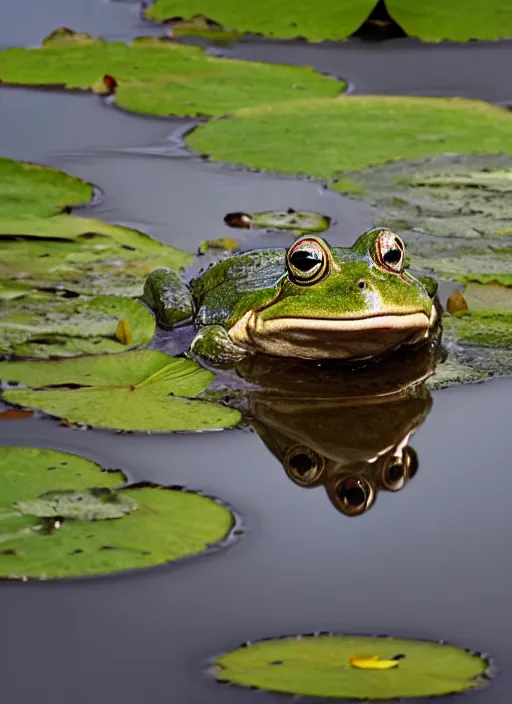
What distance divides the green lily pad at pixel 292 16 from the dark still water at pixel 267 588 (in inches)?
346

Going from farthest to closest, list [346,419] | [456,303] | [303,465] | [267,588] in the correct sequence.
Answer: [456,303], [346,419], [303,465], [267,588]

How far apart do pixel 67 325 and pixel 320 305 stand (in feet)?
4.22

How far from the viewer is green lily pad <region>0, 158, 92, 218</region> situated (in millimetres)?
8086

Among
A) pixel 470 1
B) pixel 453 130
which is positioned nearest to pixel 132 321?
pixel 453 130

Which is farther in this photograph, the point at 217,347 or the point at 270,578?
the point at 217,347

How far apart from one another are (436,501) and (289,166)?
15.7ft

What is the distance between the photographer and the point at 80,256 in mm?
7418

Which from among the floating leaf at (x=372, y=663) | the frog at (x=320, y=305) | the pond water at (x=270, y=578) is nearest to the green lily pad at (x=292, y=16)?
the frog at (x=320, y=305)

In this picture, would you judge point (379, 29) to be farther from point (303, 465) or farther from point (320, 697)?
point (320, 697)

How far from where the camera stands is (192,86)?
11406mm

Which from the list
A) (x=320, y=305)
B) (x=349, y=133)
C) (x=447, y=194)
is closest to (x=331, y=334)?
(x=320, y=305)

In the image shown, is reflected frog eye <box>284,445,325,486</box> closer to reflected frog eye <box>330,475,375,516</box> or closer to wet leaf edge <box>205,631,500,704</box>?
reflected frog eye <box>330,475,375,516</box>

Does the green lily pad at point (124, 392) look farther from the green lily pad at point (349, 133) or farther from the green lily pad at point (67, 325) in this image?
the green lily pad at point (349, 133)

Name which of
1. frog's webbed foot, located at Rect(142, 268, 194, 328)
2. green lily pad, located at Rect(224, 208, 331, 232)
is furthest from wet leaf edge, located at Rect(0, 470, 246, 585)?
green lily pad, located at Rect(224, 208, 331, 232)
